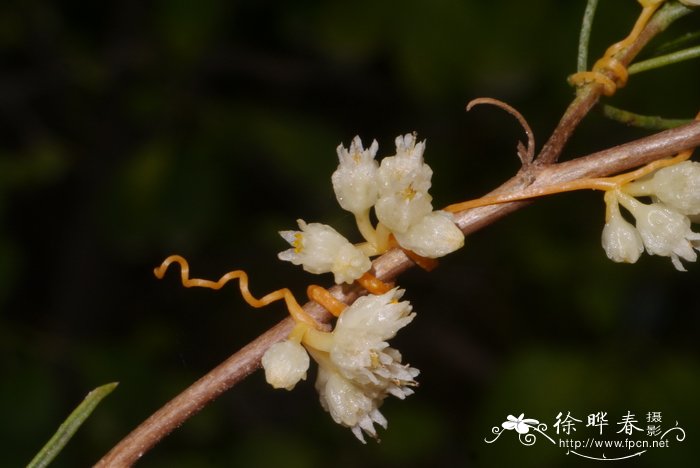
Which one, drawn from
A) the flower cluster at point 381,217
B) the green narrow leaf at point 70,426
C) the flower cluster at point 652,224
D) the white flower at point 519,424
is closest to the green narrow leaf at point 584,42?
the flower cluster at point 652,224

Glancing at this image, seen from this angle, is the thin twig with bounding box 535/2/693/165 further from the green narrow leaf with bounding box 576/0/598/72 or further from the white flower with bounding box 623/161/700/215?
the white flower with bounding box 623/161/700/215

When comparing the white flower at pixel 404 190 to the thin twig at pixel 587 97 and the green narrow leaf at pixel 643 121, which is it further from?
the green narrow leaf at pixel 643 121

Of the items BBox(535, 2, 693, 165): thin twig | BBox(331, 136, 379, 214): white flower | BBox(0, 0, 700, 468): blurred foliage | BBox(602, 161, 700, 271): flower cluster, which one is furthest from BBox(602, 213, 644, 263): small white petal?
BBox(0, 0, 700, 468): blurred foliage

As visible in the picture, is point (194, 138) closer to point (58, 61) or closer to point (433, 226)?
point (58, 61)

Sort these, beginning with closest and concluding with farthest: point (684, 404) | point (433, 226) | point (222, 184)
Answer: point (433, 226), point (684, 404), point (222, 184)

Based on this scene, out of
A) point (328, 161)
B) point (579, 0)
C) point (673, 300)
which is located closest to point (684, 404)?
point (673, 300)

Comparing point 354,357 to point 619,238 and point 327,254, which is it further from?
point 619,238

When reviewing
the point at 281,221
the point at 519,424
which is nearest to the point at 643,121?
the point at 519,424
